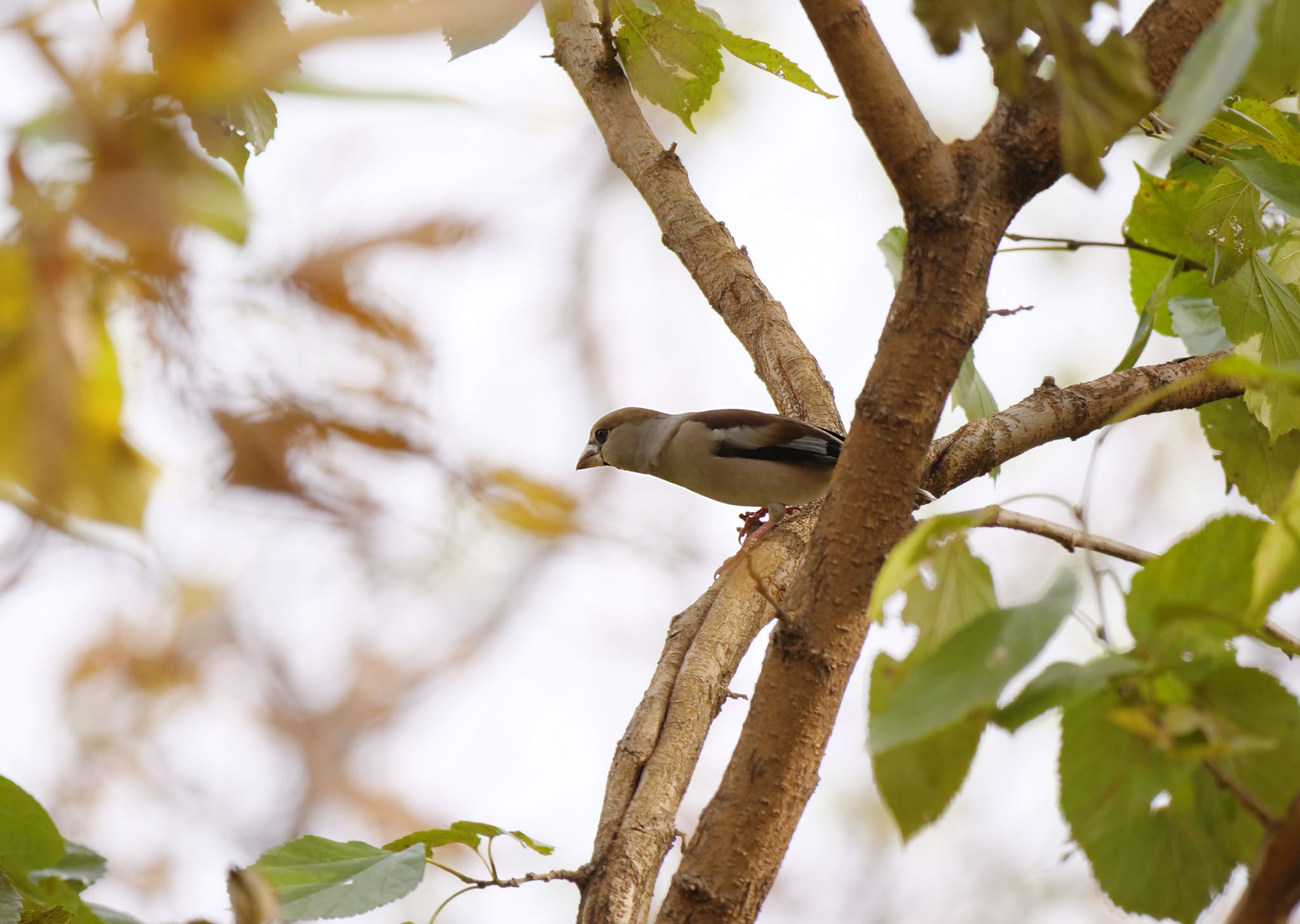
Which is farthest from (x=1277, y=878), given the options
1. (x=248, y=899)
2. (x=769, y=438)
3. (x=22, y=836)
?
(x=769, y=438)

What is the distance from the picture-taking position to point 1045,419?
2.82 metres

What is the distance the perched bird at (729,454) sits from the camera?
401 centimetres

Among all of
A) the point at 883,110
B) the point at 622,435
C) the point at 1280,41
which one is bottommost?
the point at 1280,41

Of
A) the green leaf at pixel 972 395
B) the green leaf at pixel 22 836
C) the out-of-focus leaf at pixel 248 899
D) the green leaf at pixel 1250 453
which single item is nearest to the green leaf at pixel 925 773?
the out-of-focus leaf at pixel 248 899

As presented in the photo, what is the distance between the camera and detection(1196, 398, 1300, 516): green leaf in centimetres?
296

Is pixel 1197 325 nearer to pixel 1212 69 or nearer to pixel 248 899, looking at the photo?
pixel 1212 69

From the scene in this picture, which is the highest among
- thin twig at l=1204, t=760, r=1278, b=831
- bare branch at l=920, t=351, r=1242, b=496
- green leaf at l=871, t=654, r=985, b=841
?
bare branch at l=920, t=351, r=1242, b=496

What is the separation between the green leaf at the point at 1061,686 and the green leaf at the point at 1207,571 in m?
0.09

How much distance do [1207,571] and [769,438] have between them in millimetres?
2940

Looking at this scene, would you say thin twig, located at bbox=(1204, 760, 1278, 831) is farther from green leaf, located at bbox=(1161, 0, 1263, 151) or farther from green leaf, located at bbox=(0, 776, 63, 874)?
green leaf, located at bbox=(0, 776, 63, 874)

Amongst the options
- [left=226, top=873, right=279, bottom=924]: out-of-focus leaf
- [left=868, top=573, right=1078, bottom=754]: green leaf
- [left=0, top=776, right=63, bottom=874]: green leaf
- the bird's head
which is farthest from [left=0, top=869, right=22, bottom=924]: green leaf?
the bird's head

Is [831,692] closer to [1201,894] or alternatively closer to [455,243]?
[1201,894]

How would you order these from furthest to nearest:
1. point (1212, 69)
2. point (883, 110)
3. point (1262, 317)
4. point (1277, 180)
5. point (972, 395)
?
point (972, 395), point (1262, 317), point (1277, 180), point (883, 110), point (1212, 69)

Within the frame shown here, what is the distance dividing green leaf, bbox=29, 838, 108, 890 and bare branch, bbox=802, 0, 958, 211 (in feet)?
5.34
